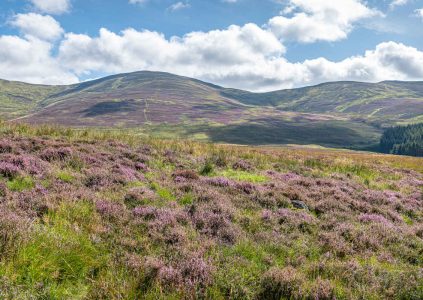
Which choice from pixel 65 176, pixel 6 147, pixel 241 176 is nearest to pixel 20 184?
pixel 65 176

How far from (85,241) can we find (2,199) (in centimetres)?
304

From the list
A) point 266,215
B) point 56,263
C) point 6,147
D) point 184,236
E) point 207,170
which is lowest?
point 266,215

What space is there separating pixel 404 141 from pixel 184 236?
168 meters

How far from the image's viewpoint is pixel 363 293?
535 cm

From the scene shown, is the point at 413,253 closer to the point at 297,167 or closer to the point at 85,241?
the point at 85,241

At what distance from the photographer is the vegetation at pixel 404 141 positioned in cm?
12999

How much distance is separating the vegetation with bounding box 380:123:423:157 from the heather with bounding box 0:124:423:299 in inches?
5287

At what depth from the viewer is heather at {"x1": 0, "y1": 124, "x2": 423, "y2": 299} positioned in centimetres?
495

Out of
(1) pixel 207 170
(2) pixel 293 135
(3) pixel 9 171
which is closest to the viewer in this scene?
(3) pixel 9 171

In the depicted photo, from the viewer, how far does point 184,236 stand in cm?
690

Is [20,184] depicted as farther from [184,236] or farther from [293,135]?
[293,135]

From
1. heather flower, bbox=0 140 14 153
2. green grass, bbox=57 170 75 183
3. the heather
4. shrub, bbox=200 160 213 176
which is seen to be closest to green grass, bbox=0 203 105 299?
the heather

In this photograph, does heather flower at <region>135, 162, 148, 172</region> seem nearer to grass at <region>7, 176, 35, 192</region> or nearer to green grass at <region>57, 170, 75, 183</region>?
green grass at <region>57, 170, 75, 183</region>

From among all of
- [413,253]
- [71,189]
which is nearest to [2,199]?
[71,189]
